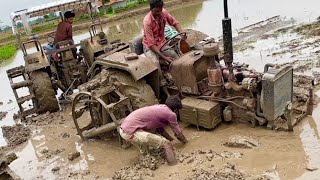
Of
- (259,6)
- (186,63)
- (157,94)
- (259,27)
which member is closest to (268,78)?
(186,63)

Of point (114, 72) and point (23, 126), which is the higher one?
point (114, 72)

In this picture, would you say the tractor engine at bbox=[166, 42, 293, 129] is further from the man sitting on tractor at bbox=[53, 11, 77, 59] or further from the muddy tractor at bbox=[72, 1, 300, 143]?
the man sitting on tractor at bbox=[53, 11, 77, 59]

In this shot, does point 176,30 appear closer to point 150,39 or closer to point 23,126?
point 150,39

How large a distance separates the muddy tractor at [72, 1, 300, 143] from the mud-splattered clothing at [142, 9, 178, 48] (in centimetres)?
21

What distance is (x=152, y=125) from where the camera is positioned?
5.56 m

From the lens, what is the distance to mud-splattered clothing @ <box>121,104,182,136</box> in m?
5.49

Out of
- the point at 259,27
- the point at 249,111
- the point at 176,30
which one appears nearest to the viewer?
the point at 249,111

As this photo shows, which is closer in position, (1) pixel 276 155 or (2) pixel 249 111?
(1) pixel 276 155

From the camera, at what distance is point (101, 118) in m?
6.89

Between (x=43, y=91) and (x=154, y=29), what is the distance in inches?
130

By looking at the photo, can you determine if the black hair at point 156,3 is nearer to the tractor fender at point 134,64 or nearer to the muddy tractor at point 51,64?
the tractor fender at point 134,64

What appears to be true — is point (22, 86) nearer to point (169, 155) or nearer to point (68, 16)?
point (68, 16)

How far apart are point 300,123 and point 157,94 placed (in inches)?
93.0

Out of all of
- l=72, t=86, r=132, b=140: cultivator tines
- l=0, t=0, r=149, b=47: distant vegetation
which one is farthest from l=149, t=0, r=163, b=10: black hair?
l=0, t=0, r=149, b=47: distant vegetation
